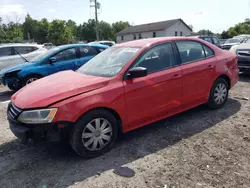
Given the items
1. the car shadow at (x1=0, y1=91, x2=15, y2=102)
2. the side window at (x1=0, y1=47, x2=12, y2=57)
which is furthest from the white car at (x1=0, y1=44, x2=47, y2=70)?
the car shadow at (x1=0, y1=91, x2=15, y2=102)

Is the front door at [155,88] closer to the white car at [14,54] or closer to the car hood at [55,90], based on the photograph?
the car hood at [55,90]

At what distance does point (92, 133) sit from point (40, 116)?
76cm

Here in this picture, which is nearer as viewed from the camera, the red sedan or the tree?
the red sedan

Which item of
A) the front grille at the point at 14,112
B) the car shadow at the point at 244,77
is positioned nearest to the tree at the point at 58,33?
the car shadow at the point at 244,77

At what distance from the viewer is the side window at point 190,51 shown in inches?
183

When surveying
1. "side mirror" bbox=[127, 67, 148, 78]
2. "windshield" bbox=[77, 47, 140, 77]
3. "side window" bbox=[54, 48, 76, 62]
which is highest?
"side window" bbox=[54, 48, 76, 62]

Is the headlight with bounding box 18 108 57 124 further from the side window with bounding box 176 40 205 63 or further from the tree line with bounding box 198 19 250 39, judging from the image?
the tree line with bounding box 198 19 250 39

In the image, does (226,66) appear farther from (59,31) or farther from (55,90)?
(59,31)

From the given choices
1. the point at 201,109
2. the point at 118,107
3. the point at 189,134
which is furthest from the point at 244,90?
the point at 118,107

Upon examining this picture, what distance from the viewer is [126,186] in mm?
2959

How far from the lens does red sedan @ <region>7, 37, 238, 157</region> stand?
3.32 m

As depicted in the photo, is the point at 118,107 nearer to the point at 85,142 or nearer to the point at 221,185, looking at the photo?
the point at 85,142

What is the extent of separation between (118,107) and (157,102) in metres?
0.78

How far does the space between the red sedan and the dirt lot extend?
0.33 m
